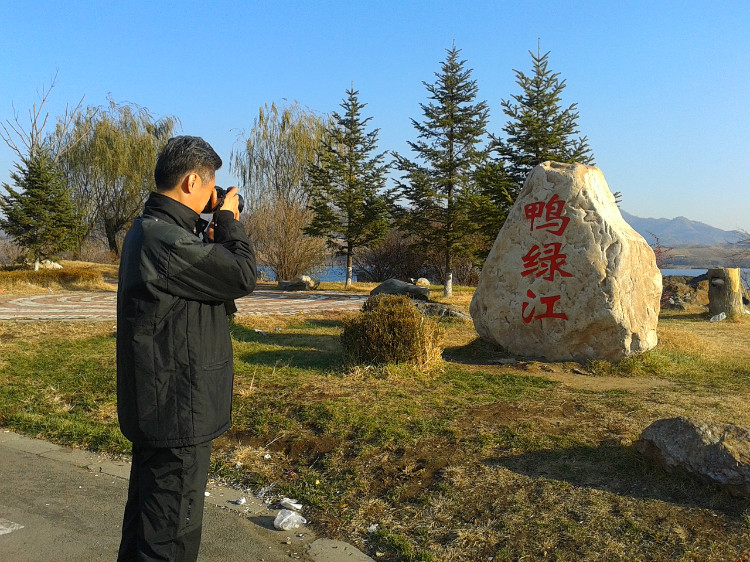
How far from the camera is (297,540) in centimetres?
320

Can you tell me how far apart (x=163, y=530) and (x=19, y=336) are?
7617mm

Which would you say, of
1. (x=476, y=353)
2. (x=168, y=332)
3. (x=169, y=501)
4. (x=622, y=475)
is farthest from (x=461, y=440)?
(x=476, y=353)

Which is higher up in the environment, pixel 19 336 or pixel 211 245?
pixel 211 245

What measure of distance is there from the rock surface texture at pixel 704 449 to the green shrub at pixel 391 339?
3083mm

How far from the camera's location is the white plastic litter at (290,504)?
3559 millimetres

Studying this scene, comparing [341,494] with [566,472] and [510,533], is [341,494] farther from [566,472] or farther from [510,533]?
[566,472]

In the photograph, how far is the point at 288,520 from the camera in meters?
3.35

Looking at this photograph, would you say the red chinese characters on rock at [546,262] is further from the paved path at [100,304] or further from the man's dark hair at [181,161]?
the paved path at [100,304]

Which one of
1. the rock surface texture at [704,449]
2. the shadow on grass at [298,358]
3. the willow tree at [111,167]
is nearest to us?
the rock surface texture at [704,449]

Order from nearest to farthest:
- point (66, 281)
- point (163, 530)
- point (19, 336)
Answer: point (163, 530) → point (19, 336) → point (66, 281)

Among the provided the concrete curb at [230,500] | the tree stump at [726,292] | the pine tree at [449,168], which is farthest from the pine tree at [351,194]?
the concrete curb at [230,500]

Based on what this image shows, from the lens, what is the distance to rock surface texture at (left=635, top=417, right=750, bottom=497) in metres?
3.27

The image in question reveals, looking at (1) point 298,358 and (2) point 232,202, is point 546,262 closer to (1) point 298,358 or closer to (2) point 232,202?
(1) point 298,358

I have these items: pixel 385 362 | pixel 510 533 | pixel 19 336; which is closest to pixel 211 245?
pixel 510 533
